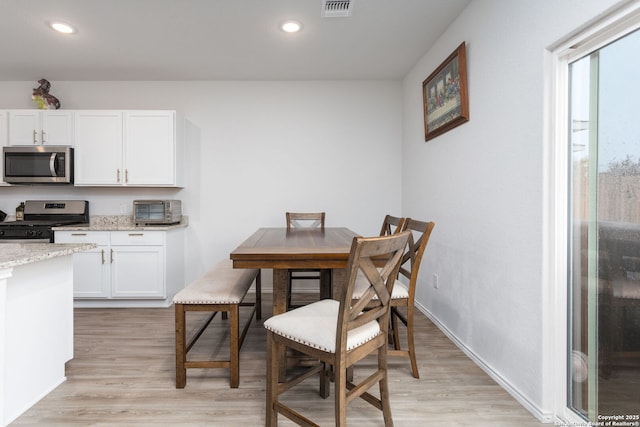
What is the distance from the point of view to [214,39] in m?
2.82

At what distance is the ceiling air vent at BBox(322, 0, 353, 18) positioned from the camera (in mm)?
2273

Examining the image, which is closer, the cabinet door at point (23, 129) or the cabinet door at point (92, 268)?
the cabinet door at point (92, 268)

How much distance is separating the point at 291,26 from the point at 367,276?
7.46 ft

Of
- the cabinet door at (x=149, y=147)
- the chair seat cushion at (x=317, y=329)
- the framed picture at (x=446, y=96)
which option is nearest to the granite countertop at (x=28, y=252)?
the chair seat cushion at (x=317, y=329)

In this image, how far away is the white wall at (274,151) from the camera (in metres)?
3.80

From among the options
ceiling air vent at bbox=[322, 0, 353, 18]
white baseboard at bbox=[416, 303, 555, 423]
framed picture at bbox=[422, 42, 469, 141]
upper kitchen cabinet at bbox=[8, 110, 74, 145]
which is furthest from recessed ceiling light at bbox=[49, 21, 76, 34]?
white baseboard at bbox=[416, 303, 555, 423]

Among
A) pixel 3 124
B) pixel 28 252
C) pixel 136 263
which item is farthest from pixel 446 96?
pixel 3 124

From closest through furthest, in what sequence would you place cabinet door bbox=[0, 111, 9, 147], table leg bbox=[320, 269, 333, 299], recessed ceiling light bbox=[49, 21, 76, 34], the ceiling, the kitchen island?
the kitchen island, table leg bbox=[320, 269, 333, 299], the ceiling, recessed ceiling light bbox=[49, 21, 76, 34], cabinet door bbox=[0, 111, 9, 147]

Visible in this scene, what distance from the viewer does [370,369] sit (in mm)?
2086

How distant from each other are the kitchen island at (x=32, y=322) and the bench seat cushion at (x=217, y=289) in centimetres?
67

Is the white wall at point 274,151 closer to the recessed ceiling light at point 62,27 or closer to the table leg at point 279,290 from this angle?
the recessed ceiling light at point 62,27

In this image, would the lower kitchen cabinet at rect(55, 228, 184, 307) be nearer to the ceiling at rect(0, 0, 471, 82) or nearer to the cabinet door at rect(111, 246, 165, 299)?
the cabinet door at rect(111, 246, 165, 299)

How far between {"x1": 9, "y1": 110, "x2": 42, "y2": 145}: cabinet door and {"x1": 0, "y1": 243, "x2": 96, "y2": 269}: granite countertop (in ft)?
7.47

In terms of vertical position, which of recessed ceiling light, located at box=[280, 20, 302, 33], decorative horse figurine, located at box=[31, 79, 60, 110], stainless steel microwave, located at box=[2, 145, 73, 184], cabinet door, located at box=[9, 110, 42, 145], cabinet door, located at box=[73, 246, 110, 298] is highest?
recessed ceiling light, located at box=[280, 20, 302, 33]
